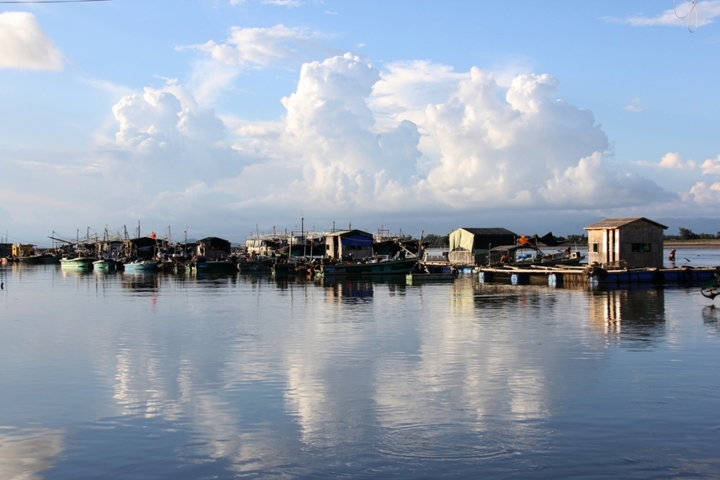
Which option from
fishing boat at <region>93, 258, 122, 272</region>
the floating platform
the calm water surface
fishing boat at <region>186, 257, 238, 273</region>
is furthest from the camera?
fishing boat at <region>93, 258, 122, 272</region>

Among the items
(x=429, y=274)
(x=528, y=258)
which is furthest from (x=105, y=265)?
(x=528, y=258)

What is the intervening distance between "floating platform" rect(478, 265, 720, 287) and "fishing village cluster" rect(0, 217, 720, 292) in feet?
0.22

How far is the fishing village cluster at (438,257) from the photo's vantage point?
52500mm

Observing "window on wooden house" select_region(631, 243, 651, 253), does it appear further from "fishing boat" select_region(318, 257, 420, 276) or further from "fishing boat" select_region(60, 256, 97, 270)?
"fishing boat" select_region(60, 256, 97, 270)

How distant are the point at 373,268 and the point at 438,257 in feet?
49.6

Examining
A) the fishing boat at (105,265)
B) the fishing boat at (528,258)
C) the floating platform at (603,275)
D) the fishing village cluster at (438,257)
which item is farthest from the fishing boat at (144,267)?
the floating platform at (603,275)

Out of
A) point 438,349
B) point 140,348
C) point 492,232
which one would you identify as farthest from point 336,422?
point 492,232

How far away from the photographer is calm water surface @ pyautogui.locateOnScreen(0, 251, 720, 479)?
12.0 metres

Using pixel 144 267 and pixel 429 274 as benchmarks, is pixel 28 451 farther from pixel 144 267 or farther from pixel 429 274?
pixel 144 267

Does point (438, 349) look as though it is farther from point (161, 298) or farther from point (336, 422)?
point (161, 298)

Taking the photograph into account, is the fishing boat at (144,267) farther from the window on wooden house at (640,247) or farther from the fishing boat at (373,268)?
the window on wooden house at (640,247)

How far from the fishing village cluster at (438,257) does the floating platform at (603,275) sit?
0.07m

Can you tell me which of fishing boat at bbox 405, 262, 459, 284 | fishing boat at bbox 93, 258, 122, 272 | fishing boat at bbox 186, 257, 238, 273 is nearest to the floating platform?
fishing boat at bbox 405, 262, 459, 284

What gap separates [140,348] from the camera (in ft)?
80.0
